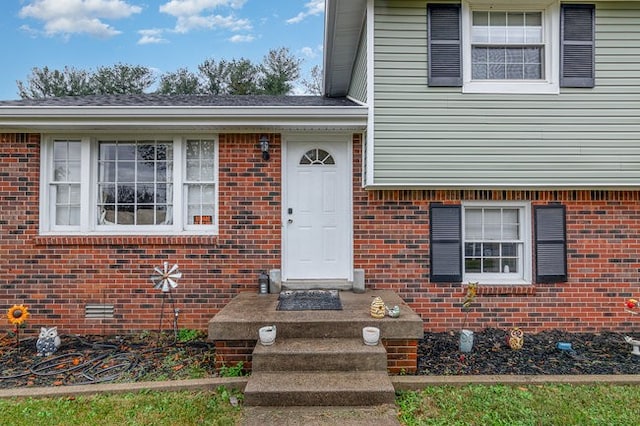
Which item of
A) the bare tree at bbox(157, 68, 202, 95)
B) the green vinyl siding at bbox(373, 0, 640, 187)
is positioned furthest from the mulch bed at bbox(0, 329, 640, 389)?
the bare tree at bbox(157, 68, 202, 95)

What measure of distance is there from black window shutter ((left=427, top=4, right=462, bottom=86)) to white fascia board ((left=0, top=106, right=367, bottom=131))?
3.56ft

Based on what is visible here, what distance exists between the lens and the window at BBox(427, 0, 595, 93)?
15.6 feet

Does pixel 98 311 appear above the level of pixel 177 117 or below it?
below

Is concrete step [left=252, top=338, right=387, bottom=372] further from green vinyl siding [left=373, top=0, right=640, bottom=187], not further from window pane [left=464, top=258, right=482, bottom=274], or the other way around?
window pane [left=464, top=258, right=482, bottom=274]

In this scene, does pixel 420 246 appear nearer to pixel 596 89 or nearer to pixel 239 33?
pixel 596 89

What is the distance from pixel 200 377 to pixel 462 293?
3.47m

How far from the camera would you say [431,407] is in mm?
3197

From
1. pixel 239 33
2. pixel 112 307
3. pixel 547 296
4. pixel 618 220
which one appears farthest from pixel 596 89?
pixel 239 33

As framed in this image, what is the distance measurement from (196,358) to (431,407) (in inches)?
100

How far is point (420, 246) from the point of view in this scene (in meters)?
5.03

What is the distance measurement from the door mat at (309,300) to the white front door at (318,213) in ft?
1.06

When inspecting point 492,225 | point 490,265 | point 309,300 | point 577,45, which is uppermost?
point 577,45

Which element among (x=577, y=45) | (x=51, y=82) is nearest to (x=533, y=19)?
(x=577, y=45)

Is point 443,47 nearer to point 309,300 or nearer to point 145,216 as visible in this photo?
point 309,300
